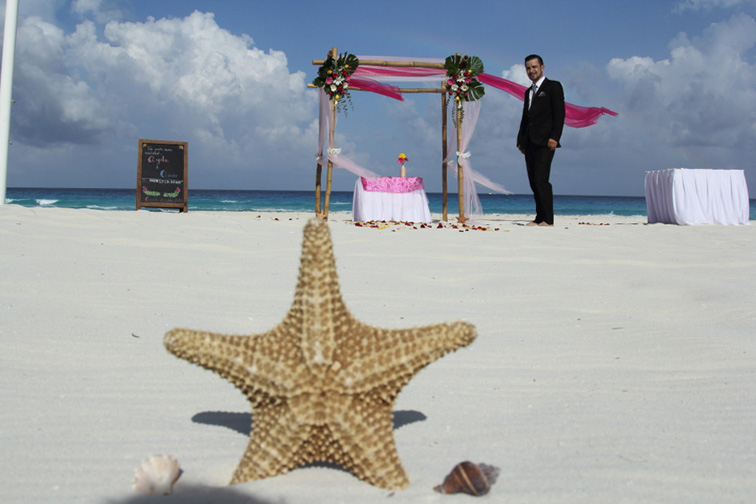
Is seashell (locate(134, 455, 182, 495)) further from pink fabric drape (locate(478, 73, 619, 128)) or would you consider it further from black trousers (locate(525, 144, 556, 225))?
pink fabric drape (locate(478, 73, 619, 128))

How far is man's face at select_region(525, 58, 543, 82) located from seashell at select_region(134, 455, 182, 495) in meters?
10.4

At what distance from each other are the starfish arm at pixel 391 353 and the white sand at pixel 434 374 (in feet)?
1.04

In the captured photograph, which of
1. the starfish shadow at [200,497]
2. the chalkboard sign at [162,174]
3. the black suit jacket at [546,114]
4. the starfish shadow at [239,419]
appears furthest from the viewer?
the chalkboard sign at [162,174]

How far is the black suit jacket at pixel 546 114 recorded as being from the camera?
10812mm

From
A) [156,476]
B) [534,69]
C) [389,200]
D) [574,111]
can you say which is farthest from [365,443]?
[574,111]

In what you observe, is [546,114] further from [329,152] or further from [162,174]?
[162,174]

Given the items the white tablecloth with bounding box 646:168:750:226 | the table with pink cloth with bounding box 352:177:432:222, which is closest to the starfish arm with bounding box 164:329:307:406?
the table with pink cloth with bounding box 352:177:432:222

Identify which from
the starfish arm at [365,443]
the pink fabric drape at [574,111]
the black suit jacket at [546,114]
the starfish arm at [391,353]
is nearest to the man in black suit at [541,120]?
the black suit jacket at [546,114]

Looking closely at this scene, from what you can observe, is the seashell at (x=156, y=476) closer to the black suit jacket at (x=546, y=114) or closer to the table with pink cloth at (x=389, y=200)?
the black suit jacket at (x=546, y=114)

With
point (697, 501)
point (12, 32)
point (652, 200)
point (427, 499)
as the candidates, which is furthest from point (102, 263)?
point (652, 200)

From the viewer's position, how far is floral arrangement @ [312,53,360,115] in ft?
40.0

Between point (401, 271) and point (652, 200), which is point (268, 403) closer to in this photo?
point (401, 271)

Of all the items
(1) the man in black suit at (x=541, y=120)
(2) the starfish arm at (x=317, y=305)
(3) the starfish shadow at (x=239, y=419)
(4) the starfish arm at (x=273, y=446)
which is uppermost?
(1) the man in black suit at (x=541, y=120)

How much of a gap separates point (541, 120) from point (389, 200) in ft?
→ 12.0
